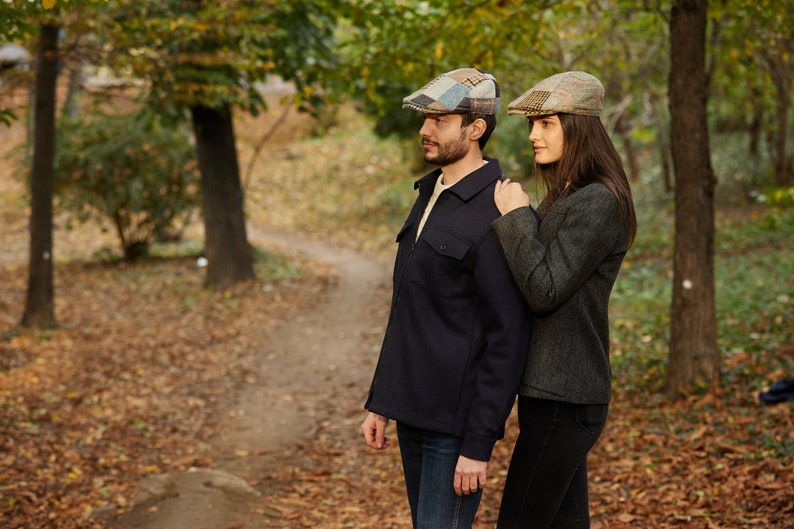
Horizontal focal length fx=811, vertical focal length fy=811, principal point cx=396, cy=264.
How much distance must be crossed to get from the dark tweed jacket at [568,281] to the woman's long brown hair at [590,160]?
5 cm

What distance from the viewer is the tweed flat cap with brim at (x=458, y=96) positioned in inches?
105

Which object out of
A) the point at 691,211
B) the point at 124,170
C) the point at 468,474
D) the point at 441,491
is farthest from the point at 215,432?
the point at 124,170

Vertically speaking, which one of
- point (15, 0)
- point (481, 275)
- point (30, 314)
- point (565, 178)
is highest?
point (15, 0)

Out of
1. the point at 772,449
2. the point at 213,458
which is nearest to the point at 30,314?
the point at 213,458

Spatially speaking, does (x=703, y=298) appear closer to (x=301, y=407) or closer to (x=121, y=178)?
(x=301, y=407)

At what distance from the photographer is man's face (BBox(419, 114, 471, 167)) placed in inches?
107

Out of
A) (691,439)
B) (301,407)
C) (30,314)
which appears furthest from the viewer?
(30,314)

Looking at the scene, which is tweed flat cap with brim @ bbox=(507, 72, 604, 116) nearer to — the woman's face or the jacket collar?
the woman's face

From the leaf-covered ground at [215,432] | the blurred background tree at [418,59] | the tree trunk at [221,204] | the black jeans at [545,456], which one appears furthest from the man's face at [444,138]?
the tree trunk at [221,204]

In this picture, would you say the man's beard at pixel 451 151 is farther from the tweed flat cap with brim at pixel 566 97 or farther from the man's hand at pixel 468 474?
the man's hand at pixel 468 474

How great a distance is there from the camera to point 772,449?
520 centimetres

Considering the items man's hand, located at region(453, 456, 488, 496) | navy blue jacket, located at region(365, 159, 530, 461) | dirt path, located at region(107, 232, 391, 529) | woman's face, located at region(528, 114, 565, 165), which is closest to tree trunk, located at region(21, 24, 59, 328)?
dirt path, located at region(107, 232, 391, 529)

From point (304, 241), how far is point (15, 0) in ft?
56.0

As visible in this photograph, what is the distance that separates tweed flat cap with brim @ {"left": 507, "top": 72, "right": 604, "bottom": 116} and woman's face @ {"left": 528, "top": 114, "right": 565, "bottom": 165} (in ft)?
0.10
